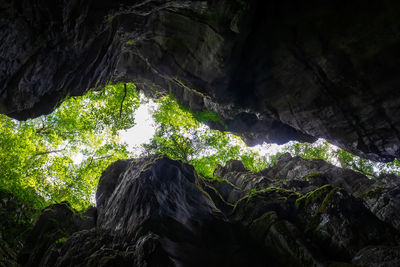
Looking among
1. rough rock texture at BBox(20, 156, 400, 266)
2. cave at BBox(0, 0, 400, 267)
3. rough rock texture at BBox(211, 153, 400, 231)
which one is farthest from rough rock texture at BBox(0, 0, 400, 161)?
rough rock texture at BBox(20, 156, 400, 266)

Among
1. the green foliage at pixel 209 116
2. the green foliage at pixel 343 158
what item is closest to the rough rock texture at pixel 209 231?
the green foliage at pixel 209 116

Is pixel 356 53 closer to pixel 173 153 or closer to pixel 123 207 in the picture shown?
pixel 123 207

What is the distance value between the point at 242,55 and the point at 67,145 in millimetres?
21676

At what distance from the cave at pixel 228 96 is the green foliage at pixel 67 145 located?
19.6 feet

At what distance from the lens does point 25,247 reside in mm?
10695

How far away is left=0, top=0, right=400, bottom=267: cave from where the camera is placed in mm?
6758

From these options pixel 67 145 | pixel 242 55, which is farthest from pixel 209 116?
pixel 67 145

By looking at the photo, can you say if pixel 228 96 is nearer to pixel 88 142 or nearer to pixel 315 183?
pixel 315 183

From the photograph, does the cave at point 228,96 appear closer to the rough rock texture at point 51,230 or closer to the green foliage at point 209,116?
the rough rock texture at point 51,230

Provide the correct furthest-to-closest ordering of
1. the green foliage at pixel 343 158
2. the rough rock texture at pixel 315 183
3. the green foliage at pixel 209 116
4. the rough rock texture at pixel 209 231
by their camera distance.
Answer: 1. the green foliage at pixel 343 158
2. the green foliage at pixel 209 116
3. the rough rock texture at pixel 315 183
4. the rough rock texture at pixel 209 231

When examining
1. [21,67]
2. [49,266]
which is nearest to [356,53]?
[21,67]

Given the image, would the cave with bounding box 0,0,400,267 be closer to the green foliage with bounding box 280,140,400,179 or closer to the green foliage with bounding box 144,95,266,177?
the green foliage with bounding box 144,95,266,177

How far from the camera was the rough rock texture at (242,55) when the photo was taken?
6.32 meters

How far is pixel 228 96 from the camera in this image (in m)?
12.8
